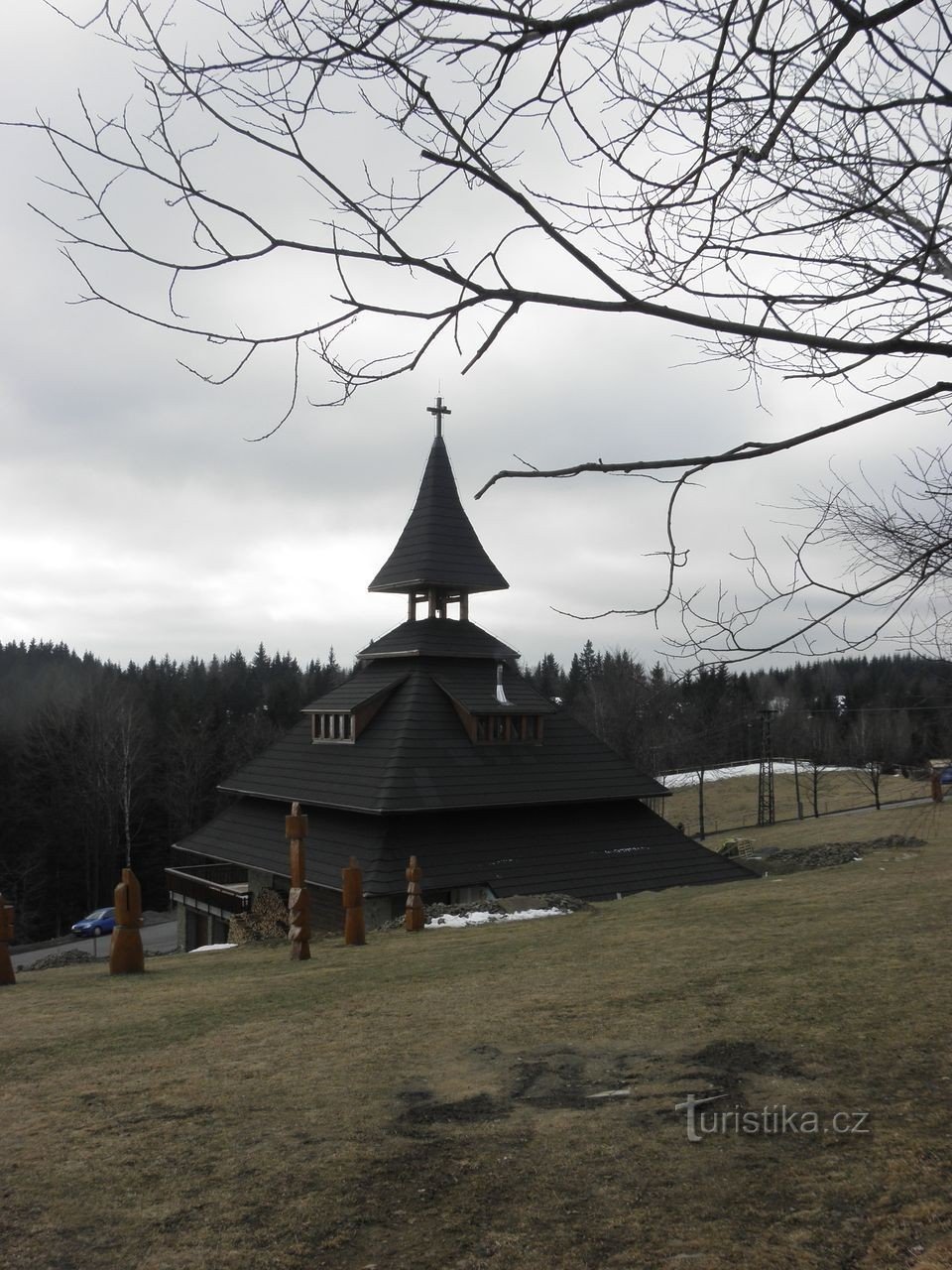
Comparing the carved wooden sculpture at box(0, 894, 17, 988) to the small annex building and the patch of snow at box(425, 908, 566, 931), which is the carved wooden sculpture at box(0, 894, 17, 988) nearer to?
the patch of snow at box(425, 908, 566, 931)

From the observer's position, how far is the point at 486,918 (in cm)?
1353

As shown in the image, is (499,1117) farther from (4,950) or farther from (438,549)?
(438,549)

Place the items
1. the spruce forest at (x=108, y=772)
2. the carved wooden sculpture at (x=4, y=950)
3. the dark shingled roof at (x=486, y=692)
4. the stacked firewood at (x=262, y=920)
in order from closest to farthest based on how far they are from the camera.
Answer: the carved wooden sculpture at (x=4, y=950), the stacked firewood at (x=262, y=920), the dark shingled roof at (x=486, y=692), the spruce forest at (x=108, y=772)

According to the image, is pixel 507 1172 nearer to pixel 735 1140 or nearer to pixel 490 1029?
pixel 735 1140

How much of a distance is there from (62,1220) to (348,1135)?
116 centimetres

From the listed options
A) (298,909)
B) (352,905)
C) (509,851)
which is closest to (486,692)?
(509,851)

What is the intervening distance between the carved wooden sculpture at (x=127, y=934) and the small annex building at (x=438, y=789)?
712 cm

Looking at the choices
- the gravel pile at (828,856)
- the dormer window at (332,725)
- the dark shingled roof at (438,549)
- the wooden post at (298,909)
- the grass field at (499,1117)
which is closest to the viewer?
the grass field at (499,1117)

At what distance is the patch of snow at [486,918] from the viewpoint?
13219 millimetres

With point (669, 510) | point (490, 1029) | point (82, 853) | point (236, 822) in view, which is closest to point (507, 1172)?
point (490, 1029)

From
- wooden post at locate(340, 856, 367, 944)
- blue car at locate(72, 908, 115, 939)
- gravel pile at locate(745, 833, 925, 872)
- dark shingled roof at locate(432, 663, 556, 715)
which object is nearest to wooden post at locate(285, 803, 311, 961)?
wooden post at locate(340, 856, 367, 944)
